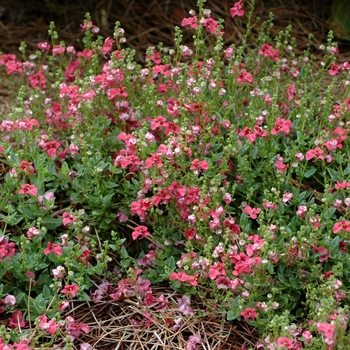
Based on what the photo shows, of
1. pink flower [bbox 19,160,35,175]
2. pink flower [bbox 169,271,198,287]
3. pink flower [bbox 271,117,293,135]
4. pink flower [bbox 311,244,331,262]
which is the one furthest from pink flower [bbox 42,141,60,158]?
pink flower [bbox 311,244,331,262]

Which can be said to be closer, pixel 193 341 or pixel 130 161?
pixel 193 341

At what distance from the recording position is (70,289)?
2.74 metres

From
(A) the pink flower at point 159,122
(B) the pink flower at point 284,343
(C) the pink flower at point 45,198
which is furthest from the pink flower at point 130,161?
(B) the pink flower at point 284,343

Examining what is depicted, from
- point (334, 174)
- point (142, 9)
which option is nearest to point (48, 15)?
point (142, 9)

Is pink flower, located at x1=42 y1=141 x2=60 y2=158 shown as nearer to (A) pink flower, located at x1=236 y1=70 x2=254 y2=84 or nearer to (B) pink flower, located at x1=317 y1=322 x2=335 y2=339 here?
(A) pink flower, located at x1=236 y1=70 x2=254 y2=84

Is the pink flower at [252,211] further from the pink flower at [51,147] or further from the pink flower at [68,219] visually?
the pink flower at [51,147]

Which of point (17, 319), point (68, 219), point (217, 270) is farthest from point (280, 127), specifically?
point (17, 319)

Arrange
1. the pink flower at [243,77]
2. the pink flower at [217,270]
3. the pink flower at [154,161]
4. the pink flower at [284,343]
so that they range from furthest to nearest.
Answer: the pink flower at [243,77] < the pink flower at [154,161] < the pink flower at [217,270] < the pink flower at [284,343]

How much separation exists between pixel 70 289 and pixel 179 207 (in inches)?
23.4

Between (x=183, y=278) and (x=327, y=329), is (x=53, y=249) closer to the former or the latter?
(x=183, y=278)

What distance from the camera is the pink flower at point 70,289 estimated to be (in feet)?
8.87

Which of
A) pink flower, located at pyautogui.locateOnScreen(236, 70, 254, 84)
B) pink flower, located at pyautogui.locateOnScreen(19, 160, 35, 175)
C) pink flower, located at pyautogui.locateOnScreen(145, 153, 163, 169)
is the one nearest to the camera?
pink flower, located at pyautogui.locateOnScreen(145, 153, 163, 169)

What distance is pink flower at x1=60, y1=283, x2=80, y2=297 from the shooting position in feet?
8.87

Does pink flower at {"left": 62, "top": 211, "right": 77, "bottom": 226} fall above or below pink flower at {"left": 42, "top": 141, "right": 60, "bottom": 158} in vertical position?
below
